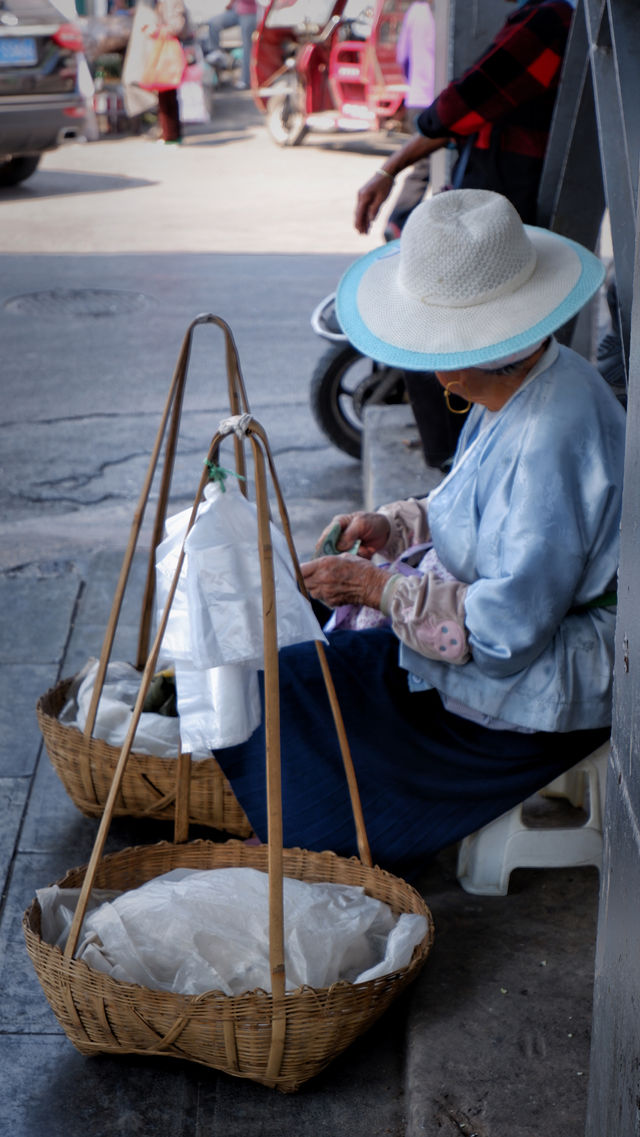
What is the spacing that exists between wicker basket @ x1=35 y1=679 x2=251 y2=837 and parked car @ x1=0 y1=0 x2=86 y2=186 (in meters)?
7.97

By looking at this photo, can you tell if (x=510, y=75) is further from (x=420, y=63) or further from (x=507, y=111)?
(x=420, y=63)

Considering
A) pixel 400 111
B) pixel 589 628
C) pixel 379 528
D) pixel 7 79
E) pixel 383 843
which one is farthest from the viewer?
pixel 400 111

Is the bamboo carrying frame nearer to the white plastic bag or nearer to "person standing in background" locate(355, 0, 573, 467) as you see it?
the white plastic bag

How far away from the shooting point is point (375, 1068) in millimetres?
1894

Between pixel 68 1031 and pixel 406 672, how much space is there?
34.0 inches

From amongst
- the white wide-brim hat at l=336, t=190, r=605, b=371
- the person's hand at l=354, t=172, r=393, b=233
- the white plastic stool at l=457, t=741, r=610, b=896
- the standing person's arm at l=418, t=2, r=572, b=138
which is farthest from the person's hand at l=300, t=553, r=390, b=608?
the person's hand at l=354, t=172, r=393, b=233

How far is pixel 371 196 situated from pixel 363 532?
152 centimetres

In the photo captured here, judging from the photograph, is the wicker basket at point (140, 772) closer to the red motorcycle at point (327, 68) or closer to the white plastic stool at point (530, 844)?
the white plastic stool at point (530, 844)

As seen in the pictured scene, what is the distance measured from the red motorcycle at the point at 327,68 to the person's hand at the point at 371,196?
8.58m

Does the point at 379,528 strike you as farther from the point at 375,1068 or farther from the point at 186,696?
the point at 375,1068

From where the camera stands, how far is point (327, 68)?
1237cm

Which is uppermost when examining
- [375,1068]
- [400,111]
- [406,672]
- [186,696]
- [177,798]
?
[186,696]

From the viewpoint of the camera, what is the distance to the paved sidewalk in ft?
5.83

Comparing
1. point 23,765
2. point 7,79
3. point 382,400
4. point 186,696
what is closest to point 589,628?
point 186,696
